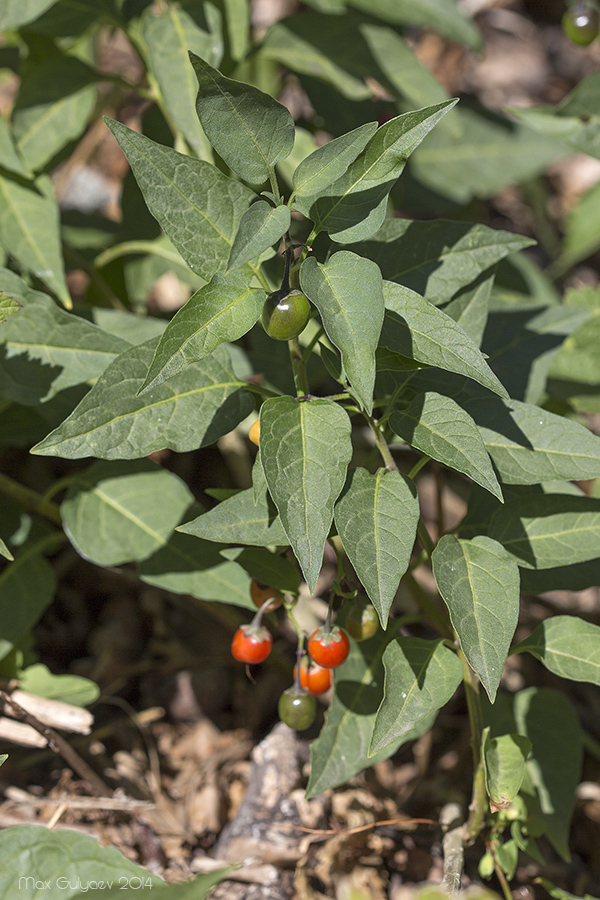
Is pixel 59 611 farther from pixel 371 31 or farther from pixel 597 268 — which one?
pixel 597 268

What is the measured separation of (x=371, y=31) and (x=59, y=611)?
2452 millimetres

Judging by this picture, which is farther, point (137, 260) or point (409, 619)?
point (137, 260)

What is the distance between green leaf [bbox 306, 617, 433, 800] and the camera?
164cm

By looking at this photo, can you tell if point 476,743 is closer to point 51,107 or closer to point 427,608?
point 427,608

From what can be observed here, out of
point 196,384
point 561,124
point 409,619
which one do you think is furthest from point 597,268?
point 196,384

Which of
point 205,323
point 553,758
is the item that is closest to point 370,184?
point 205,323

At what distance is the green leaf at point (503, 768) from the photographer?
146 centimetres

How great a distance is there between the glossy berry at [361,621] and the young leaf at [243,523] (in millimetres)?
288

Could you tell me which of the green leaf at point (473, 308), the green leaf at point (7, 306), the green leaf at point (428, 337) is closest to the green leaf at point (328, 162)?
the green leaf at point (428, 337)

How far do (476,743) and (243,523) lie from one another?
2.59ft

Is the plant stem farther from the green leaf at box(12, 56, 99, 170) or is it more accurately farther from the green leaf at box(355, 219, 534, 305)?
the green leaf at box(12, 56, 99, 170)

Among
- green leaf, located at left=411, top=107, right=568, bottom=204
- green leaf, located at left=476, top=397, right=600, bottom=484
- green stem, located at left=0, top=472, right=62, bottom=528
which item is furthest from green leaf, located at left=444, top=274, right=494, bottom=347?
green leaf, located at left=411, top=107, right=568, bottom=204

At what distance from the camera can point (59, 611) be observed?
2713mm

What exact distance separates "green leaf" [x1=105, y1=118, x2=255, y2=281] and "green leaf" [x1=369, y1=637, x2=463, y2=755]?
87 cm
